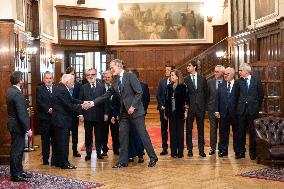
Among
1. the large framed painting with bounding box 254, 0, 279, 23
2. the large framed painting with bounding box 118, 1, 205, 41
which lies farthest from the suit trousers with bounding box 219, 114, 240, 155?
the large framed painting with bounding box 118, 1, 205, 41

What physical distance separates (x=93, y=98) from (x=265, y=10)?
5544 mm

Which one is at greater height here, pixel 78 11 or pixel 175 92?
pixel 78 11

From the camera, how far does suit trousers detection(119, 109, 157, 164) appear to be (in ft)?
29.0

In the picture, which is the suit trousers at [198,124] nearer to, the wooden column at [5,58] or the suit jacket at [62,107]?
the suit jacket at [62,107]

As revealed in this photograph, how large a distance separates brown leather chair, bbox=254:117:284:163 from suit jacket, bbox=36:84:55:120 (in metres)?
3.66

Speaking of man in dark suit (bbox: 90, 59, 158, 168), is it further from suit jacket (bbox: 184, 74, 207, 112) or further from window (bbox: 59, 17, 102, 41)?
window (bbox: 59, 17, 102, 41)

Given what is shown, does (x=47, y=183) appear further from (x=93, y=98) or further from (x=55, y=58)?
(x=55, y=58)

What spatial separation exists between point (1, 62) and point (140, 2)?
11976mm

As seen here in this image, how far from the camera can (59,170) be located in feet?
28.6

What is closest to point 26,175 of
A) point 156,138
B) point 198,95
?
point 198,95

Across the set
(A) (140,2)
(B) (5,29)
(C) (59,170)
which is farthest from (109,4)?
(C) (59,170)

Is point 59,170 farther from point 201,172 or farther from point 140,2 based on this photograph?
point 140,2

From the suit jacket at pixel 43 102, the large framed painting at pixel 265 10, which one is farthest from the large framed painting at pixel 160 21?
the suit jacket at pixel 43 102

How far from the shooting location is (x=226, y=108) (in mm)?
9773
